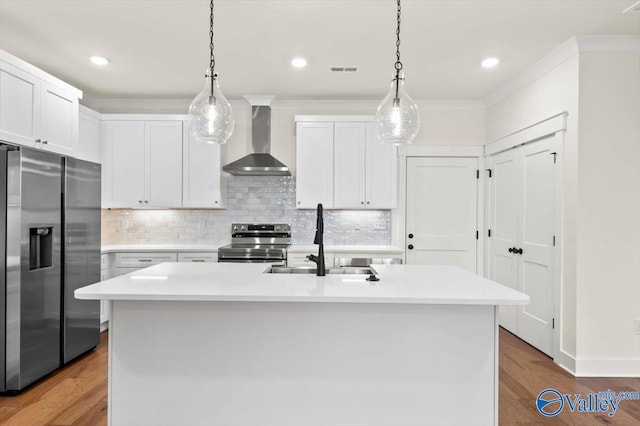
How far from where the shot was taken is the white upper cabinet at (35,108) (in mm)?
2871

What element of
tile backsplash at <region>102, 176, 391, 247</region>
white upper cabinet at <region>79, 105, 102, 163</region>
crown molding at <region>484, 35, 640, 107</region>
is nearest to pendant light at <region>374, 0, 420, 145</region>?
crown molding at <region>484, 35, 640, 107</region>

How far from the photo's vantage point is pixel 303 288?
6.57 feet

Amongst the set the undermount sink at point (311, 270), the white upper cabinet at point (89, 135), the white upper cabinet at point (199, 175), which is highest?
the white upper cabinet at point (89, 135)

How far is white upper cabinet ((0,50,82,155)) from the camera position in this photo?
2871 mm

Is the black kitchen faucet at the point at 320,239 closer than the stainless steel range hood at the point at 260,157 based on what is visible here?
Yes

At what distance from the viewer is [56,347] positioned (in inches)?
122

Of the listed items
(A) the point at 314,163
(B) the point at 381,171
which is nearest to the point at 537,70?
(B) the point at 381,171

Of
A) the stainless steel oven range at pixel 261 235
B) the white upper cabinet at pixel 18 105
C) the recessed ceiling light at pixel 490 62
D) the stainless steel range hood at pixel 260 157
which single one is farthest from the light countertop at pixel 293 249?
the recessed ceiling light at pixel 490 62

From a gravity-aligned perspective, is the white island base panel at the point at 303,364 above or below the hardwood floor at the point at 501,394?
above

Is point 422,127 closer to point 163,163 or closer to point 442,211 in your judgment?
point 442,211

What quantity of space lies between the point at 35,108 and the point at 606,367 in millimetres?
5051

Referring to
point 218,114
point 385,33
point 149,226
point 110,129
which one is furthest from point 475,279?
point 110,129

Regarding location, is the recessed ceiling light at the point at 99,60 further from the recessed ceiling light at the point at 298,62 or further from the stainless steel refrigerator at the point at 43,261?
the recessed ceiling light at the point at 298,62

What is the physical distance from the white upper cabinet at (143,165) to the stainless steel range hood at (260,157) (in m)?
0.67
